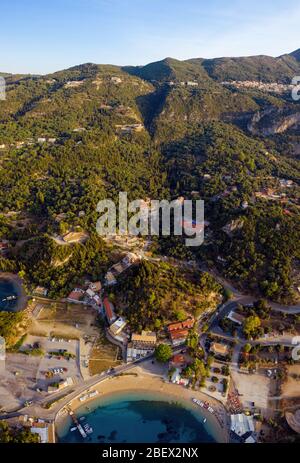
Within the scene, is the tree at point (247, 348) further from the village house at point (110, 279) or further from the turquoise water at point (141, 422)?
the village house at point (110, 279)

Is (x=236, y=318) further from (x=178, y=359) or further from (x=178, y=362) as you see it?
(x=178, y=362)

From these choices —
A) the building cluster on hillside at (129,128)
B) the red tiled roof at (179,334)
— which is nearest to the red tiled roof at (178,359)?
the red tiled roof at (179,334)

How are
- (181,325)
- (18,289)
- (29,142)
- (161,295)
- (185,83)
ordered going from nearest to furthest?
(181,325)
(161,295)
(18,289)
(29,142)
(185,83)

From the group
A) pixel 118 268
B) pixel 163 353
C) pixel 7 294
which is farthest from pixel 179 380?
pixel 7 294

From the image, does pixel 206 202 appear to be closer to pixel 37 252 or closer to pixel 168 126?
pixel 37 252

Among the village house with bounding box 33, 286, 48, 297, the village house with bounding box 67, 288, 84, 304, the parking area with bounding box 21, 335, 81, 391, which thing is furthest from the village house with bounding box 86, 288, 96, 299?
the parking area with bounding box 21, 335, 81, 391

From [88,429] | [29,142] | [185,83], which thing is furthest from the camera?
[185,83]
